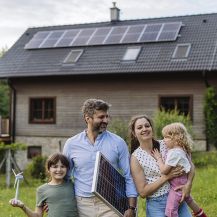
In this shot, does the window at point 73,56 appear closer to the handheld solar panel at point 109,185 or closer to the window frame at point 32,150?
the window frame at point 32,150

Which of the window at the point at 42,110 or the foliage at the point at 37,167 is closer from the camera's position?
the foliage at the point at 37,167

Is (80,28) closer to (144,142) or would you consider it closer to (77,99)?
(77,99)

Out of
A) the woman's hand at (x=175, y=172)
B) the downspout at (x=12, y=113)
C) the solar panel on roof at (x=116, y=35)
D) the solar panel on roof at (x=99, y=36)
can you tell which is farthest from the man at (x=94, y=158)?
the downspout at (x=12, y=113)

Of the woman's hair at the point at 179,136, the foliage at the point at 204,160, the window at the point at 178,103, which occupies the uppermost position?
the window at the point at 178,103

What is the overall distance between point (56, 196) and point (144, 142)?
0.92 metres

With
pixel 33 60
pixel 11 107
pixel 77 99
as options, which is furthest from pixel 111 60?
pixel 11 107

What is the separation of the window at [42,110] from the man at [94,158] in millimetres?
19263

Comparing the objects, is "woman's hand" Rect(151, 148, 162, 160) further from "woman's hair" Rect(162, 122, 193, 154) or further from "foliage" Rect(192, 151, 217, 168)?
"foliage" Rect(192, 151, 217, 168)

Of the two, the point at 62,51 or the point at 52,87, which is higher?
→ the point at 62,51

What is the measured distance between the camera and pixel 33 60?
24125 millimetres

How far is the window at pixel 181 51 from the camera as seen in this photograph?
2089 centimetres

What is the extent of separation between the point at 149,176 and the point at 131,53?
18.1 metres

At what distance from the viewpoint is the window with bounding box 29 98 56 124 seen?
77.5 feet

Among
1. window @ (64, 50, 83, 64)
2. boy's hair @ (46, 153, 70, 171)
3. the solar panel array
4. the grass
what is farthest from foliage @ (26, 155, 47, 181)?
boy's hair @ (46, 153, 70, 171)
